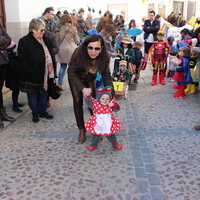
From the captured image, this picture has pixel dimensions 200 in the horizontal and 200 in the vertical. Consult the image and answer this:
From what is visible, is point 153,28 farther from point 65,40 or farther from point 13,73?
point 13,73

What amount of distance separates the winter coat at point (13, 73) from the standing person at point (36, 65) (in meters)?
0.47

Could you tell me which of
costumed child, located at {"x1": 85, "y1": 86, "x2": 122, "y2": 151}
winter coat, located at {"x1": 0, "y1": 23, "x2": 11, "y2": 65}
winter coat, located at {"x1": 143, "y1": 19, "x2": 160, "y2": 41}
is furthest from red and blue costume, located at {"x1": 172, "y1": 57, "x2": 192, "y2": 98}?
winter coat, located at {"x1": 0, "y1": 23, "x2": 11, "y2": 65}

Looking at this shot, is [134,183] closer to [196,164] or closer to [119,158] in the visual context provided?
[119,158]

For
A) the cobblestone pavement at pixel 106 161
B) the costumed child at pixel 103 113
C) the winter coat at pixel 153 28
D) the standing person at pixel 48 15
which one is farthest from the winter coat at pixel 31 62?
the winter coat at pixel 153 28

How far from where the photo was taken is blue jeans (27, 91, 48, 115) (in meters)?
4.58

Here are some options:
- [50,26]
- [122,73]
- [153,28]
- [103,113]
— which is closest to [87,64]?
[103,113]

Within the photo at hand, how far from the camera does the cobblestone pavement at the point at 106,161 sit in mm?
2732

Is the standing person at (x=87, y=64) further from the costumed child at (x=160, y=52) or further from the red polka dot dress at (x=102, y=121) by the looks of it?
the costumed child at (x=160, y=52)

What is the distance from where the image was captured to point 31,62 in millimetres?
4305

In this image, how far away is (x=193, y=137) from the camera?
13.0 ft

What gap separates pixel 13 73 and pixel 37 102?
73 cm

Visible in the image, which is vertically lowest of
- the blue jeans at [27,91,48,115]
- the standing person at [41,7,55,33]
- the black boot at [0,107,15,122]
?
the black boot at [0,107,15,122]

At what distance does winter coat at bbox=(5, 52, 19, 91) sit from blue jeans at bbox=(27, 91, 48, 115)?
0.57 metres

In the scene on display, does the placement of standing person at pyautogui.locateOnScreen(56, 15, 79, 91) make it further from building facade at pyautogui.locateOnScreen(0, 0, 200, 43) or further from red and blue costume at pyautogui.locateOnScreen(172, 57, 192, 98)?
red and blue costume at pyautogui.locateOnScreen(172, 57, 192, 98)
